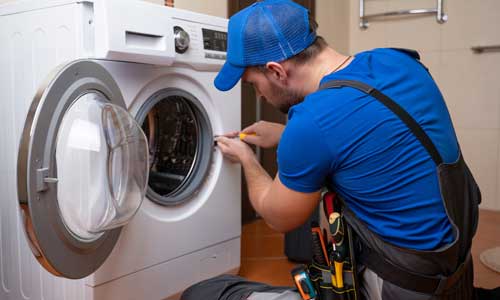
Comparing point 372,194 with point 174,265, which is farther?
point 174,265

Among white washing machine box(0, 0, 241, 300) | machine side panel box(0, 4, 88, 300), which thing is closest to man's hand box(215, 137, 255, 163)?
white washing machine box(0, 0, 241, 300)

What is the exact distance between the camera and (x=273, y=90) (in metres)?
1.20

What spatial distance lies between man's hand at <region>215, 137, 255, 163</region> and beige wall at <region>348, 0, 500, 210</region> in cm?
205

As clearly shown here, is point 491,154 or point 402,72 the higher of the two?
point 402,72

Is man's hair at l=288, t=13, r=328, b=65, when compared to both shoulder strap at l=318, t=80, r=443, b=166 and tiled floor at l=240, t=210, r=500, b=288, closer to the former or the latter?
shoulder strap at l=318, t=80, r=443, b=166

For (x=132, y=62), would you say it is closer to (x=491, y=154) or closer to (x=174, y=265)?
(x=174, y=265)

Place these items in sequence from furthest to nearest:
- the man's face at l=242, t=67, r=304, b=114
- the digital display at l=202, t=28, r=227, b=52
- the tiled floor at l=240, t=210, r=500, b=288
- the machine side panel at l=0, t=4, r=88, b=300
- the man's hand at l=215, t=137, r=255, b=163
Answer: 1. the tiled floor at l=240, t=210, r=500, b=288
2. the digital display at l=202, t=28, r=227, b=52
3. the man's hand at l=215, t=137, r=255, b=163
4. the machine side panel at l=0, t=4, r=88, b=300
5. the man's face at l=242, t=67, r=304, b=114

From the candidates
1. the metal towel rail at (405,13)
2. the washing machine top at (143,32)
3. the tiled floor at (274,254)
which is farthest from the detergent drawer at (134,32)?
the metal towel rail at (405,13)

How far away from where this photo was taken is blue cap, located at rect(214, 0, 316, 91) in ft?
3.65

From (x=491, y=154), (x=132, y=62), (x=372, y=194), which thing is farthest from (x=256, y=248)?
(x=491, y=154)

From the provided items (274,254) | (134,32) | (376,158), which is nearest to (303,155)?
(376,158)

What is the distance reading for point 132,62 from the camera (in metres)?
1.38

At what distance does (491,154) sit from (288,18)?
8.27 ft

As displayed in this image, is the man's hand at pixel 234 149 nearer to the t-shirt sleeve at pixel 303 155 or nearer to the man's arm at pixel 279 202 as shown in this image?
the man's arm at pixel 279 202
